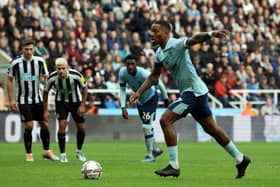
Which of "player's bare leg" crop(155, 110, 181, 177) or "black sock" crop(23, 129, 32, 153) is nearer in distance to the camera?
"player's bare leg" crop(155, 110, 181, 177)

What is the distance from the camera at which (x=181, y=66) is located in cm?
1362

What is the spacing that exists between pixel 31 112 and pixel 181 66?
5953 millimetres

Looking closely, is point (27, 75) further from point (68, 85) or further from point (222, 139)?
point (222, 139)

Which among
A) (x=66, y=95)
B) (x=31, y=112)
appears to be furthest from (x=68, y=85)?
(x=31, y=112)

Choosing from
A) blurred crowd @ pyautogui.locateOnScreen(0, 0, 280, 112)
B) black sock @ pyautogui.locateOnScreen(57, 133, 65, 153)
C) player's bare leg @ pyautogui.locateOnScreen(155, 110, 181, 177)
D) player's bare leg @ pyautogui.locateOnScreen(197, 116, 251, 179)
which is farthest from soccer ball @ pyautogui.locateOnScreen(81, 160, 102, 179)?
blurred crowd @ pyautogui.locateOnScreen(0, 0, 280, 112)

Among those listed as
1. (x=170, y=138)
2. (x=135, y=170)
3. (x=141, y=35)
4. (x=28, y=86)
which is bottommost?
(x=135, y=170)

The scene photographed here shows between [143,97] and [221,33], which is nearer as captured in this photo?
[221,33]

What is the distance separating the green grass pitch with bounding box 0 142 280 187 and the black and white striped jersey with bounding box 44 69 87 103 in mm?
1343

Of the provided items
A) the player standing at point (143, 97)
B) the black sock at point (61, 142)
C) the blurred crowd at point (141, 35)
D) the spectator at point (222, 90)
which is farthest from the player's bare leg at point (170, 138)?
the spectator at point (222, 90)

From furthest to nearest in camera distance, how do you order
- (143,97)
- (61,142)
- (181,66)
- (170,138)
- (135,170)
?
(143,97), (61,142), (135,170), (181,66), (170,138)

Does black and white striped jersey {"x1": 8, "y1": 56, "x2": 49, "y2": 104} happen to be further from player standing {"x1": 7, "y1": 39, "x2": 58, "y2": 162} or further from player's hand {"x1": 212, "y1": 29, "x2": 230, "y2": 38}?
player's hand {"x1": 212, "y1": 29, "x2": 230, "y2": 38}

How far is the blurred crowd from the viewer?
29.7 m

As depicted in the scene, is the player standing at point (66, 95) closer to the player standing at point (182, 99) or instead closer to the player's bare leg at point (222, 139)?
the player standing at point (182, 99)

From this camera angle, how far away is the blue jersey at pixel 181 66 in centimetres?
1355
